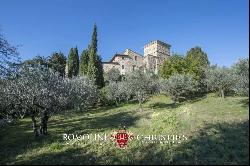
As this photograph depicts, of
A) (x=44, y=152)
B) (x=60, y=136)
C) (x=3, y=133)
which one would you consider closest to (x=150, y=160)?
(x=44, y=152)

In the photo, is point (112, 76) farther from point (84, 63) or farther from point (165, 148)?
point (165, 148)

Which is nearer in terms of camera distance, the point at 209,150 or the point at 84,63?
the point at 209,150

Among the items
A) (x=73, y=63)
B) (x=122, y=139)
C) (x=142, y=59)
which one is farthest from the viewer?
(x=142, y=59)

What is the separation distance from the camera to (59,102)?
3466cm

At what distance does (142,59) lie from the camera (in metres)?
132

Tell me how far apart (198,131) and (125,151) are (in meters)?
6.60

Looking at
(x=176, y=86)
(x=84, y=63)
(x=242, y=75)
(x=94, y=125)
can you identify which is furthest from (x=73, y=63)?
(x=242, y=75)

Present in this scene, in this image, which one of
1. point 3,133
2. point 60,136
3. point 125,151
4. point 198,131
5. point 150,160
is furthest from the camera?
point 3,133

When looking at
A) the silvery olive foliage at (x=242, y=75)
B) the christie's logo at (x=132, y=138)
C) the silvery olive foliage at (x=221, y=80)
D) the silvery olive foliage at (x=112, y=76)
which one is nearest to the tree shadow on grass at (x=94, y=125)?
the christie's logo at (x=132, y=138)

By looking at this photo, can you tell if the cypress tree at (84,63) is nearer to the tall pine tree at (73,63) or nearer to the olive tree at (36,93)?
the tall pine tree at (73,63)

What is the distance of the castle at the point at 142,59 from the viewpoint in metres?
123

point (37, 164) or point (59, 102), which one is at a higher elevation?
point (59, 102)

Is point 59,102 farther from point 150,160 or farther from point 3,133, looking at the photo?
point 150,160

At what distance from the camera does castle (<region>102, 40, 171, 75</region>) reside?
123 m
